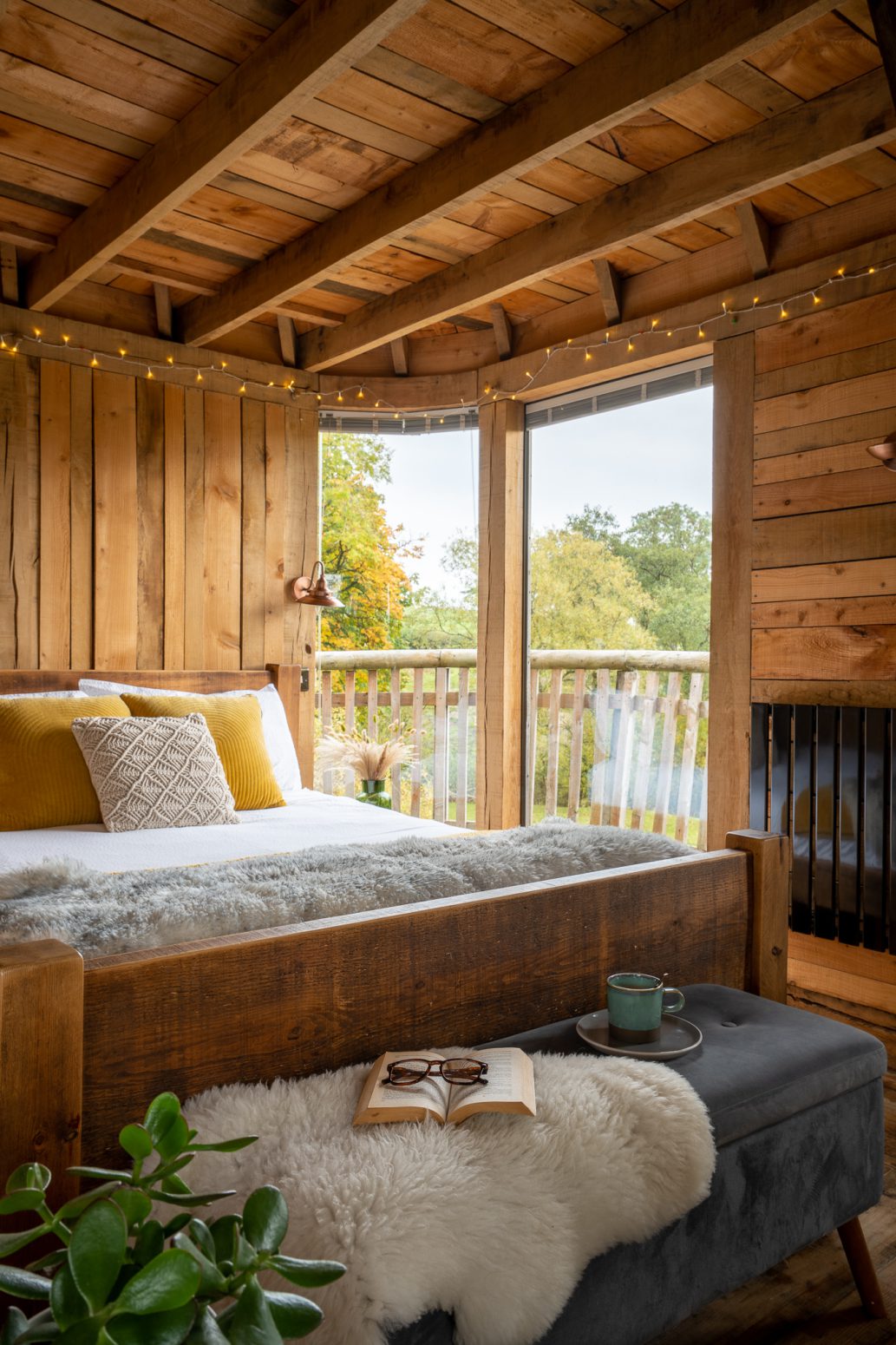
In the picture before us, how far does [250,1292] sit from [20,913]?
0.95 meters

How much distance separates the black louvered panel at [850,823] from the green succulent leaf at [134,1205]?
2579 mm

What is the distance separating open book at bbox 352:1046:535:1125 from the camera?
1.19 metres

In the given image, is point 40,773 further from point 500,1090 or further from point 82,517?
point 500,1090

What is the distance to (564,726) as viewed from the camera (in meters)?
3.98

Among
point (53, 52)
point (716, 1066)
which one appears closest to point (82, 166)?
point (53, 52)

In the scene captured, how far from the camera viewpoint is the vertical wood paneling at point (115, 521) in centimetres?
370

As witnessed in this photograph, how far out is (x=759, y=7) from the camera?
1970mm

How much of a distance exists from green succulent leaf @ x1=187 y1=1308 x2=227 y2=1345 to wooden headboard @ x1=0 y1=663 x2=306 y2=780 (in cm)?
313

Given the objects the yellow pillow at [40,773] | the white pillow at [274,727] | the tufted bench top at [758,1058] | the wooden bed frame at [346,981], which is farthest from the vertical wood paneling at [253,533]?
the tufted bench top at [758,1058]

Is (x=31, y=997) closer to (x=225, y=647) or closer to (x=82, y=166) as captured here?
(x=82, y=166)

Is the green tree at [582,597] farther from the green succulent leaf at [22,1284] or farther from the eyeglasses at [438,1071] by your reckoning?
the green succulent leaf at [22,1284]

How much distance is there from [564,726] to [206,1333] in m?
3.47

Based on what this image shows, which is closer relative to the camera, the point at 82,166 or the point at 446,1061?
the point at 446,1061

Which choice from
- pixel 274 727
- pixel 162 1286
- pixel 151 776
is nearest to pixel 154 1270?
pixel 162 1286
